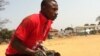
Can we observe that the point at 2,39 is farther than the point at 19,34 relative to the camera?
Yes

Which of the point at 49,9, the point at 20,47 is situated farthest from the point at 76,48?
the point at 20,47

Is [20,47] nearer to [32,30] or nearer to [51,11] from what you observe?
[32,30]

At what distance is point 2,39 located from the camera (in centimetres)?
4881

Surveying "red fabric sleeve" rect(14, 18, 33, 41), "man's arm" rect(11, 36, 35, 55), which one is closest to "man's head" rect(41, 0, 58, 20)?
"red fabric sleeve" rect(14, 18, 33, 41)

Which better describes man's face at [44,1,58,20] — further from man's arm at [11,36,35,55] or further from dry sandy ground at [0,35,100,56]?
dry sandy ground at [0,35,100,56]

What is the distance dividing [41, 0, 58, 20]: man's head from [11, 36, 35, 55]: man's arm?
46cm

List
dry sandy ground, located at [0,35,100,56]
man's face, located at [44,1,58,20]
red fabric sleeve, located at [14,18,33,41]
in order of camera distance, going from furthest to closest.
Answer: dry sandy ground, located at [0,35,100,56] < man's face, located at [44,1,58,20] < red fabric sleeve, located at [14,18,33,41]

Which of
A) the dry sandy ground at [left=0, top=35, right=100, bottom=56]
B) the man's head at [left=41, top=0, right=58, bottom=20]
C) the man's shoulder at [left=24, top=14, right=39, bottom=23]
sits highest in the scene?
the man's head at [left=41, top=0, right=58, bottom=20]

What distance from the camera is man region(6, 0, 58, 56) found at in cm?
450

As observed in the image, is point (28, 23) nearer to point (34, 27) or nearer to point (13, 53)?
point (34, 27)

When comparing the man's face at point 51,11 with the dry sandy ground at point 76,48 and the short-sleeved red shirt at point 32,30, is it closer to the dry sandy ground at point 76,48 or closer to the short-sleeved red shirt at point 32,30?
the short-sleeved red shirt at point 32,30

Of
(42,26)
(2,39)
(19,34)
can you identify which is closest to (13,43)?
(19,34)

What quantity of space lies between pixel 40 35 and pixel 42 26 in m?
0.12

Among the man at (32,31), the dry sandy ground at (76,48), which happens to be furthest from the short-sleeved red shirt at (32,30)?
the dry sandy ground at (76,48)
